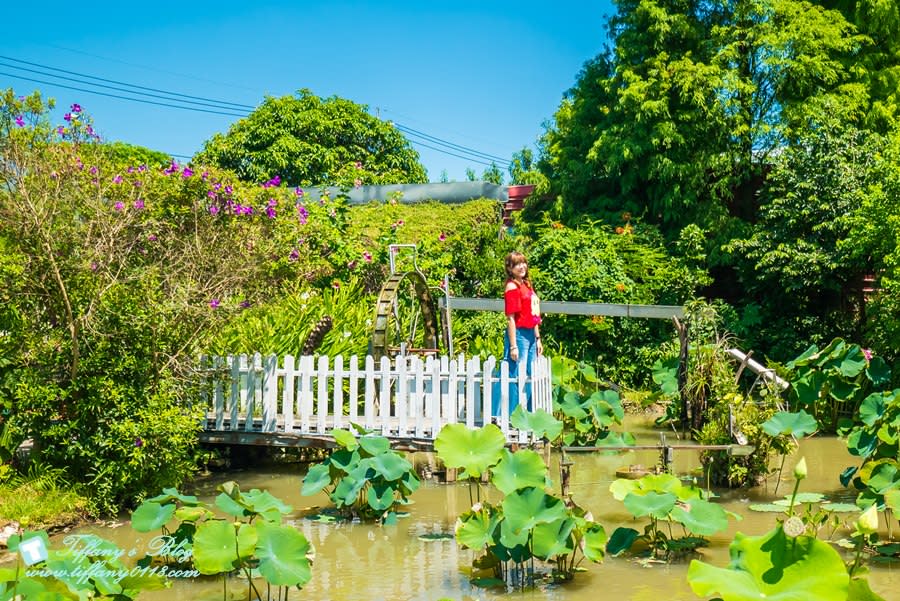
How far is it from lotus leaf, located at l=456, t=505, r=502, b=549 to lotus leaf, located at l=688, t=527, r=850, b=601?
7.15 feet

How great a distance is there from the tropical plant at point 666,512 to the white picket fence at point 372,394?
2.69 metres

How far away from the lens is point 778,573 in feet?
11.9

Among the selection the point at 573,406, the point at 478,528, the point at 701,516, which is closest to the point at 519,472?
the point at 478,528

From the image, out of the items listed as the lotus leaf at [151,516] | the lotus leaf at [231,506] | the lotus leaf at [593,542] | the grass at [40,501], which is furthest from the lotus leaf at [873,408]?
the grass at [40,501]

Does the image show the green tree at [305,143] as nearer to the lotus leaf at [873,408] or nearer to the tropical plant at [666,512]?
the lotus leaf at [873,408]

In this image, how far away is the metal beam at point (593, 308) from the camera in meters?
11.9

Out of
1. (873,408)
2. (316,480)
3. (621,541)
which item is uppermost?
(873,408)

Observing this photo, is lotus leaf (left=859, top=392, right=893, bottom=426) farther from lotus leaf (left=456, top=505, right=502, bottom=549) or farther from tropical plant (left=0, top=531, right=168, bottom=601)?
tropical plant (left=0, top=531, right=168, bottom=601)

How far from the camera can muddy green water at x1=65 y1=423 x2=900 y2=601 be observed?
562 cm

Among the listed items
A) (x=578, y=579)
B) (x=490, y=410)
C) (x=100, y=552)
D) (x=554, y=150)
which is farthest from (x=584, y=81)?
(x=100, y=552)

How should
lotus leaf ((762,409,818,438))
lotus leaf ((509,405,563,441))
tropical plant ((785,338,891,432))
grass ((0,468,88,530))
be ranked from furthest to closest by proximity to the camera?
1. tropical plant ((785,338,891,432))
2. lotus leaf ((762,409,818,438))
3. lotus leaf ((509,405,563,441))
4. grass ((0,468,88,530))

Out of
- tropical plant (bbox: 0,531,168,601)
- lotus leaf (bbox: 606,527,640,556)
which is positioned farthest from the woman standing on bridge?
tropical plant (bbox: 0,531,168,601)

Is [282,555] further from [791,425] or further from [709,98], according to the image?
[709,98]

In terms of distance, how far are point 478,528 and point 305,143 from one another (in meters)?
29.9
